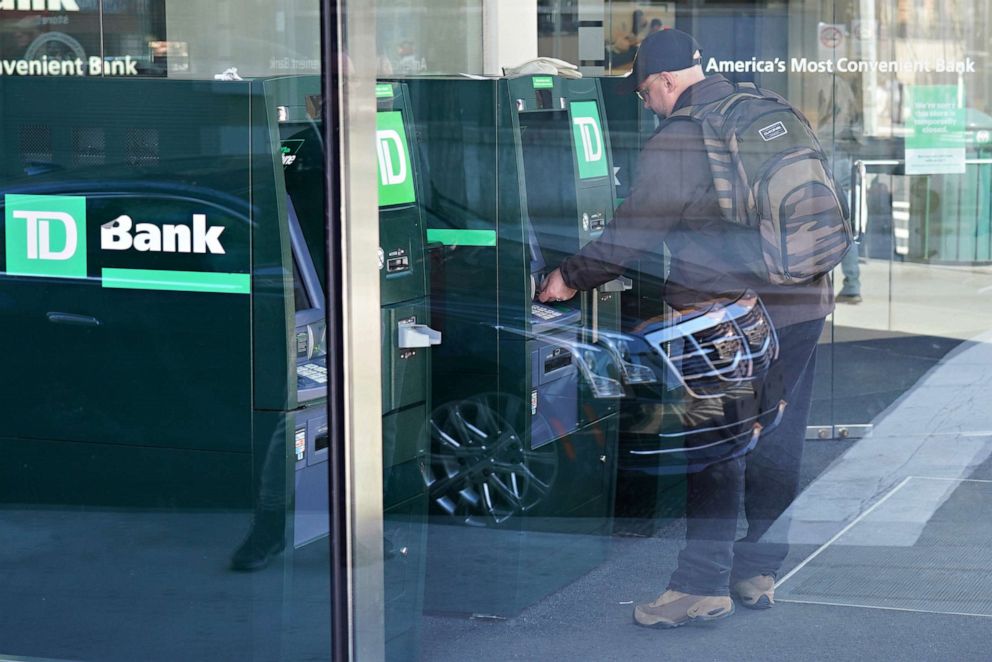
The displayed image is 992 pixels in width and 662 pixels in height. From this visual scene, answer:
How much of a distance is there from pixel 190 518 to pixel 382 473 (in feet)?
1.47

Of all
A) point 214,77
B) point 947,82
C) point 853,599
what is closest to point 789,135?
point 947,82

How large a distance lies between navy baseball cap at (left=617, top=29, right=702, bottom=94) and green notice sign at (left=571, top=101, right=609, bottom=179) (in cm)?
36

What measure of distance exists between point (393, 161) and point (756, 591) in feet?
4.96

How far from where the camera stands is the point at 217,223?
2975 millimetres

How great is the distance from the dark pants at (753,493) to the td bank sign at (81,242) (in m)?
1.52

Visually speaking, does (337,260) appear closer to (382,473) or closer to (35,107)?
(382,473)

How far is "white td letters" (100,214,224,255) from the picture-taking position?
2.98 meters

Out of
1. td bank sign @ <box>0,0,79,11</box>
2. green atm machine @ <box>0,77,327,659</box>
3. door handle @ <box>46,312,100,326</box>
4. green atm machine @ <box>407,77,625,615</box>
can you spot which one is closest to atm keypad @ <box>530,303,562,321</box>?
green atm machine @ <box>407,77,625,615</box>

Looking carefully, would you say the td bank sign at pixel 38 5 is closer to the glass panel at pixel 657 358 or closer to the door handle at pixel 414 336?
the glass panel at pixel 657 358

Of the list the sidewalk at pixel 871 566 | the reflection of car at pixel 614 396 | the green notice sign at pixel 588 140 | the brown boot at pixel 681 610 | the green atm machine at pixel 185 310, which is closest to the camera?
the green atm machine at pixel 185 310

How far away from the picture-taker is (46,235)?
3.10 m

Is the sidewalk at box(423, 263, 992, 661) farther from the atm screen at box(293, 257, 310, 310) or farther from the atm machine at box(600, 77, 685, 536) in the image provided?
the atm screen at box(293, 257, 310, 310)

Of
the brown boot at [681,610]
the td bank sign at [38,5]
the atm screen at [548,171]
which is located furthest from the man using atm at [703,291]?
the td bank sign at [38,5]

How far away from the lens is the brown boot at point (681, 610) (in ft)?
11.8
